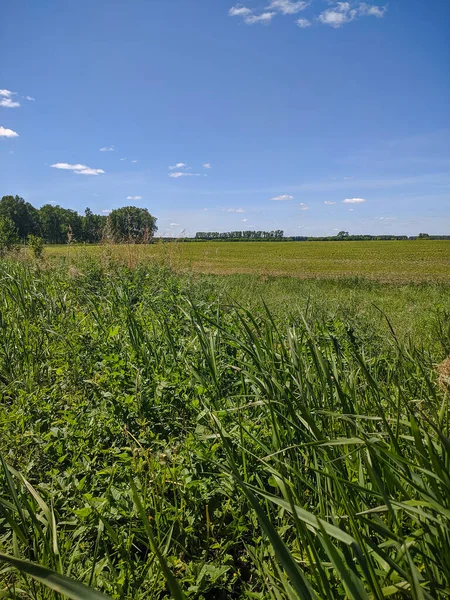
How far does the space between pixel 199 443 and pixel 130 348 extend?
4.33ft

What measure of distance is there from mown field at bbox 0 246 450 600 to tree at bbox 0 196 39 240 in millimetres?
91083

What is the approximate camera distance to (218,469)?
1.91 m

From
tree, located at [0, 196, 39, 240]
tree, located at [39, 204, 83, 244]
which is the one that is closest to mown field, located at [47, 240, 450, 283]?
tree, located at [0, 196, 39, 240]

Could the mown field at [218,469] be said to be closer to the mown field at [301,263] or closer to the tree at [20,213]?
the mown field at [301,263]

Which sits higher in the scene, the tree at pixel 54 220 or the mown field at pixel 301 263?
the tree at pixel 54 220

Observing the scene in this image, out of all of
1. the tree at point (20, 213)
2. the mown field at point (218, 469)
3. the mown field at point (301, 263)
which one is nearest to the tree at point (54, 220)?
the tree at point (20, 213)

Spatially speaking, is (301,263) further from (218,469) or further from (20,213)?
(20,213)

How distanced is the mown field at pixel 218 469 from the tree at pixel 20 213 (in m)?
91.1

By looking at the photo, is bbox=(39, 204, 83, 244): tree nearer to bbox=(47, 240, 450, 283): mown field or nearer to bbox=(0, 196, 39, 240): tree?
bbox=(0, 196, 39, 240): tree

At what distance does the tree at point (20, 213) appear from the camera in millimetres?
83688

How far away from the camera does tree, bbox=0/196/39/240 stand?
83.7 m

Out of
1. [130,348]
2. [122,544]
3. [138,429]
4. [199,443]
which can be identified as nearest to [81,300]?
[130,348]

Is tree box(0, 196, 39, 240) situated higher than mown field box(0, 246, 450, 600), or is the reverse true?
tree box(0, 196, 39, 240)

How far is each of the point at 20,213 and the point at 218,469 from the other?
100494 millimetres
